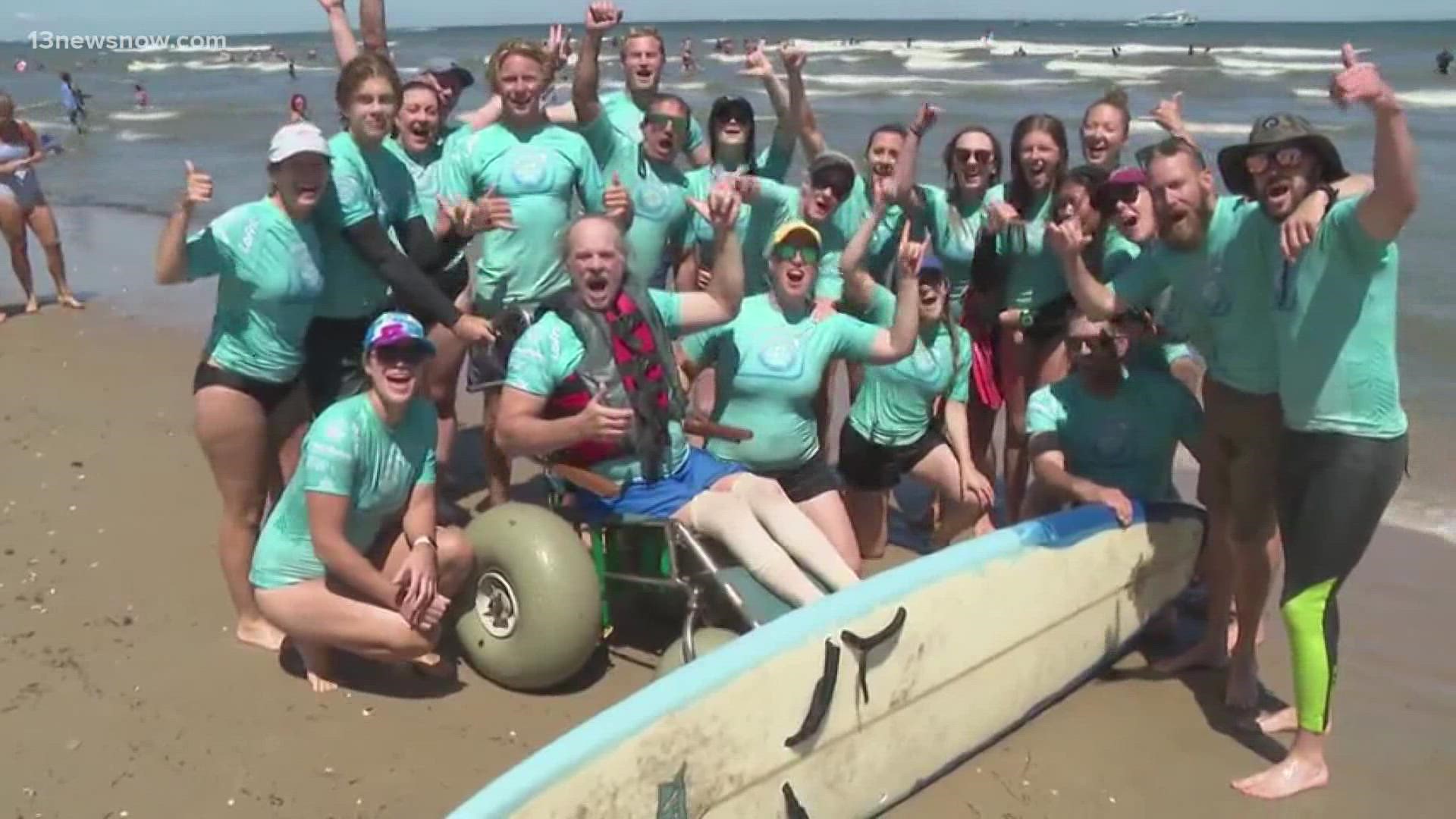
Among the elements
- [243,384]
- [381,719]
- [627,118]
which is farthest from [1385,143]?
[627,118]

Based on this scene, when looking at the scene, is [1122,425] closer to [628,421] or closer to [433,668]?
[628,421]

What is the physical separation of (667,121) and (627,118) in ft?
1.97

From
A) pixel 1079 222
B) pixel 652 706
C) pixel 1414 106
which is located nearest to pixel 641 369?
pixel 652 706

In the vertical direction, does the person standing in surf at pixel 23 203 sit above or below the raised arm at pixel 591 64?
below

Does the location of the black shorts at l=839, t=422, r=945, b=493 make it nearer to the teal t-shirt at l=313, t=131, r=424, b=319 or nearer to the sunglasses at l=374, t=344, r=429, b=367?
the teal t-shirt at l=313, t=131, r=424, b=319

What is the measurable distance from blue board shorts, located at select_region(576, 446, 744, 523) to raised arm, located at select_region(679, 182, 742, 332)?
518 millimetres

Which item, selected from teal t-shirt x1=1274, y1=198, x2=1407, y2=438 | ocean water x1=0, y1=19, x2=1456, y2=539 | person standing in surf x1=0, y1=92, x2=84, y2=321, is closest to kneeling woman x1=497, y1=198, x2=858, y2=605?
teal t-shirt x1=1274, y1=198, x2=1407, y2=438

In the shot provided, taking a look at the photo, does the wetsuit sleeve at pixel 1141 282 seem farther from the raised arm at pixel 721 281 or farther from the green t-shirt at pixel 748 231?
the green t-shirt at pixel 748 231

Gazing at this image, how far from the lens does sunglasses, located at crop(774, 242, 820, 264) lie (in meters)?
4.92

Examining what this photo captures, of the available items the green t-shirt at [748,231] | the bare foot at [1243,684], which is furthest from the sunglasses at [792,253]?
the bare foot at [1243,684]

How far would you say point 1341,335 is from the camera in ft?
12.1

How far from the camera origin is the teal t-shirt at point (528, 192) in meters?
5.31

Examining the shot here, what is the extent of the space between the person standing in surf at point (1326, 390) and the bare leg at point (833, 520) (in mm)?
1594

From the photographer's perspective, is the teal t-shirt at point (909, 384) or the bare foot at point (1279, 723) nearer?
the bare foot at point (1279, 723)
